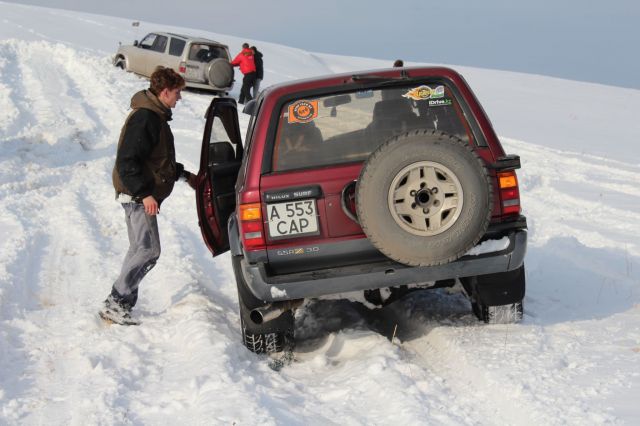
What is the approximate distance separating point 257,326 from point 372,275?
96 centimetres

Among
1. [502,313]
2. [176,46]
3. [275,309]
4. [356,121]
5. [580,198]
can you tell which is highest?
[176,46]

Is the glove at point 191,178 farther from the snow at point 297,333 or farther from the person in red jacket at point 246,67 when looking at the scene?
the person in red jacket at point 246,67

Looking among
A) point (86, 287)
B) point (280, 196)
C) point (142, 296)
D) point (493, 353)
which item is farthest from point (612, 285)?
point (86, 287)

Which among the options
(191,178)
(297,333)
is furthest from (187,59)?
(297,333)

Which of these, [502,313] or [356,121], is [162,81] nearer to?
[356,121]

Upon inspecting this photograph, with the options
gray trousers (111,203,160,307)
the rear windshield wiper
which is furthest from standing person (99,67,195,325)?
the rear windshield wiper

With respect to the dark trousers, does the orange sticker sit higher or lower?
higher

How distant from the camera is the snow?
4137mm

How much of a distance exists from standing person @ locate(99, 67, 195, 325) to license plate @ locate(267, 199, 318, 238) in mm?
1360

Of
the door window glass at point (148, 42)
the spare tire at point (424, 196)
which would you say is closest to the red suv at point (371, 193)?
the spare tire at point (424, 196)

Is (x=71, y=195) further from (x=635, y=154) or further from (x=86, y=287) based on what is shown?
(x=635, y=154)

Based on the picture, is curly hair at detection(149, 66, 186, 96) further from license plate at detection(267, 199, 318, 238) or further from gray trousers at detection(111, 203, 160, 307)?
license plate at detection(267, 199, 318, 238)

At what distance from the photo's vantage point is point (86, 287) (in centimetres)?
682

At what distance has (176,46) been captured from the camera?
808 inches
